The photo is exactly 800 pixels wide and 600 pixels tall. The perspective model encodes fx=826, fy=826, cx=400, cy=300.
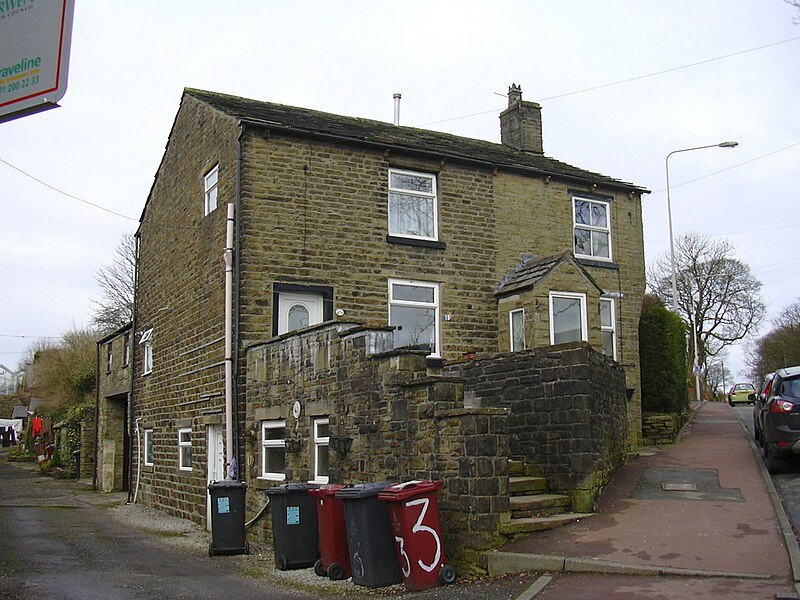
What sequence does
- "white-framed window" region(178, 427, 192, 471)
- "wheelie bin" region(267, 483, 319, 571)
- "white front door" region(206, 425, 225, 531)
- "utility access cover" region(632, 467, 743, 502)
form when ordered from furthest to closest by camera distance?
"white-framed window" region(178, 427, 192, 471) → "white front door" region(206, 425, 225, 531) → "utility access cover" region(632, 467, 743, 502) → "wheelie bin" region(267, 483, 319, 571)

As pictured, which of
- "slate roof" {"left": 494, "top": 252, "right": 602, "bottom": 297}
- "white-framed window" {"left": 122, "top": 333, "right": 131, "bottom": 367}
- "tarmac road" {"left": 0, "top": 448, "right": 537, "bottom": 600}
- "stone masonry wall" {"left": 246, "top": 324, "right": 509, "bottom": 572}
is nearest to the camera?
"tarmac road" {"left": 0, "top": 448, "right": 537, "bottom": 600}

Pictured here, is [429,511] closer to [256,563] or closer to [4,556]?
[256,563]

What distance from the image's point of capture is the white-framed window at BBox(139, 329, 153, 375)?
20688 mm

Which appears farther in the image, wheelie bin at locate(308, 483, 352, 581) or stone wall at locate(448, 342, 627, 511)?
stone wall at locate(448, 342, 627, 511)

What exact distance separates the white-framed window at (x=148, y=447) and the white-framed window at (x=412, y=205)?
27.8 feet

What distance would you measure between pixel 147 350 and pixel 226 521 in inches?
377

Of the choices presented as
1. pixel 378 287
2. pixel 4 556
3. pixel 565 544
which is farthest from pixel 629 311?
pixel 4 556

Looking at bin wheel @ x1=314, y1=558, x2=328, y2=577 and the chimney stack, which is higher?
the chimney stack

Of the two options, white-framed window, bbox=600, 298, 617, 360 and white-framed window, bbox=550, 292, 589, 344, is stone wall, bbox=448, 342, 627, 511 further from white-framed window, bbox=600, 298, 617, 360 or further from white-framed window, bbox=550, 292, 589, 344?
white-framed window, bbox=600, 298, 617, 360

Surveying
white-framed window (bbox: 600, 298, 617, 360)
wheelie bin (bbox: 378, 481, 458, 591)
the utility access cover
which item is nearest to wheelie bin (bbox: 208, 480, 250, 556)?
wheelie bin (bbox: 378, 481, 458, 591)

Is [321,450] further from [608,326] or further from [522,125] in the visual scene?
[522,125]

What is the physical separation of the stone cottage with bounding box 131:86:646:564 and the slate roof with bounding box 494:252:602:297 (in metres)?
0.05

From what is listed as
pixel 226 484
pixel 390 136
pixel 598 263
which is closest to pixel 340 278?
pixel 390 136

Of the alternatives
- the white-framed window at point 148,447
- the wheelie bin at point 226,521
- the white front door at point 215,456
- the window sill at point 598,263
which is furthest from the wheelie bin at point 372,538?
the white-framed window at point 148,447
